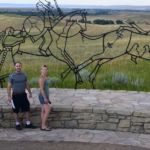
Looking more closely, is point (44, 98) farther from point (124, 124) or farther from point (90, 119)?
point (124, 124)

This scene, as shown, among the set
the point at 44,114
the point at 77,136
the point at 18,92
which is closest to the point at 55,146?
the point at 77,136

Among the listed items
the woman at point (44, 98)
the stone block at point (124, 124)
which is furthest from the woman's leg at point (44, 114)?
the stone block at point (124, 124)

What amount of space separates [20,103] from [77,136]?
4.34 feet

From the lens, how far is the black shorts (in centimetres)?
1095

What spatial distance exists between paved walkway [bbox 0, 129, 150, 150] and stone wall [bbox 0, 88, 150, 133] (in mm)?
156

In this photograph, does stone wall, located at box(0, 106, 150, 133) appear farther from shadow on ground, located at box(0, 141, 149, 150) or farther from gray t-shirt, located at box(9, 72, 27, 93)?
shadow on ground, located at box(0, 141, 149, 150)

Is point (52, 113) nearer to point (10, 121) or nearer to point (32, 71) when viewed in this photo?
point (10, 121)

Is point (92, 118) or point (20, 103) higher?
point (20, 103)

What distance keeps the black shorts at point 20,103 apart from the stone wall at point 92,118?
11.1 inches

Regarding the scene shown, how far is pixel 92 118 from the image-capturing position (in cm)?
1107

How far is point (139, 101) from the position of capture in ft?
39.5

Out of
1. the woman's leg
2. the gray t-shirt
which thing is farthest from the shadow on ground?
the gray t-shirt

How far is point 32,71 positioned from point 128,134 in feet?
24.2

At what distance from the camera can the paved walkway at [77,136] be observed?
33.9 ft
